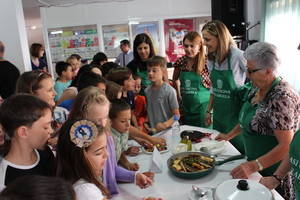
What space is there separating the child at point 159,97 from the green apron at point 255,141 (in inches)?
39.7

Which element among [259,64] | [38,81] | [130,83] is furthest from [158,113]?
[259,64]

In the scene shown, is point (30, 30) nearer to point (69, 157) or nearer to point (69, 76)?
point (69, 76)

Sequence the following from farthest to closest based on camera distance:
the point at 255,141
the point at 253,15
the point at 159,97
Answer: the point at 253,15
the point at 159,97
the point at 255,141

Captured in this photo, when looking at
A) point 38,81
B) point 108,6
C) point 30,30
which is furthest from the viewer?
point 30,30

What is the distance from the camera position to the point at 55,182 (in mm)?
721

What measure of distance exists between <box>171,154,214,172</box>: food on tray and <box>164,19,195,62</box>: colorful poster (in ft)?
18.3

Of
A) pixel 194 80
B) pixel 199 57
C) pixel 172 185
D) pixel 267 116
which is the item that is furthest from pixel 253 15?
pixel 172 185

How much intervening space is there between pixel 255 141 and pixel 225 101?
0.84m

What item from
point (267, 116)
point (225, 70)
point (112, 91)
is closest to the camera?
point (267, 116)

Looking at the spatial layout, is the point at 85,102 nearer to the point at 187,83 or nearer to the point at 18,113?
the point at 18,113

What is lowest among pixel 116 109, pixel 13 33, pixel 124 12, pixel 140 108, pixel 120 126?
pixel 140 108

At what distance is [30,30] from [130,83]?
9.65 metres

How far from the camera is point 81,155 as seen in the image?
3.76ft

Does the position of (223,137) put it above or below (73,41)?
below
